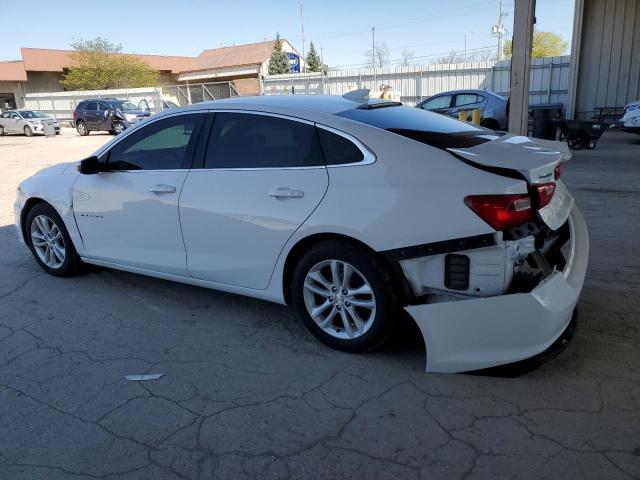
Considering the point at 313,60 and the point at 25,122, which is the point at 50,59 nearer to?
the point at 25,122

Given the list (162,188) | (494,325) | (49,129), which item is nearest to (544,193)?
(494,325)

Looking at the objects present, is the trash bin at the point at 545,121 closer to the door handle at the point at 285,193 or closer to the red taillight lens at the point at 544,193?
the red taillight lens at the point at 544,193

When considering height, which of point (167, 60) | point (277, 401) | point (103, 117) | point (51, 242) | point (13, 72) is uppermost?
point (167, 60)

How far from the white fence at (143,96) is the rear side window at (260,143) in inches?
1118

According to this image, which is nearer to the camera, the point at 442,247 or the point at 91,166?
the point at 442,247

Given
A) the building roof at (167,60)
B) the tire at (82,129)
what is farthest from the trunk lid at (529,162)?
the building roof at (167,60)

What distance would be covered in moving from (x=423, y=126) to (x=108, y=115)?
82.5 ft

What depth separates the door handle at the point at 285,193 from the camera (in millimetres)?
3250

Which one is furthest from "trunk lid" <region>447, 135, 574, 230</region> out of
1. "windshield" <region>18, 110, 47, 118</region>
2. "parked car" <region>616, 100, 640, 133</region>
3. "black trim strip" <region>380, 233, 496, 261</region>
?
"windshield" <region>18, 110, 47, 118</region>

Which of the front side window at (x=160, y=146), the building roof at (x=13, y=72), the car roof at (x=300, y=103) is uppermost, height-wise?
the building roof at (x=13, y=72)

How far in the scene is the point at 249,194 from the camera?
3.45 m

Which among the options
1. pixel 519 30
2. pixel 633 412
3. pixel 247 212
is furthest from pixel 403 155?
pixel 519 30

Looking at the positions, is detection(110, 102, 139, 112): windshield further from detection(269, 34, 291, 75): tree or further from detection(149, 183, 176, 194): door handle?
detection(269, 34, 291, 75): tree

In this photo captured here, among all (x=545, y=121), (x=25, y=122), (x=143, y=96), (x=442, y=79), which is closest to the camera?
(x=545, y=121)
